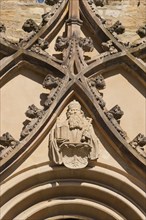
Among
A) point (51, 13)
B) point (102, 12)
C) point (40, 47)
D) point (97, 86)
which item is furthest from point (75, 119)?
point (102, 12)

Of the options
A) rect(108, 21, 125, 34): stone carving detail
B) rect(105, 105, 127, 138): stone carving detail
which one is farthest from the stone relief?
rect(108, 21, 125, 34): stone carving detail

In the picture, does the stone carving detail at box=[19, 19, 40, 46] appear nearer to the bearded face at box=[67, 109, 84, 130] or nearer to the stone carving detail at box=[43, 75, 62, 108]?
the stone carving detail at box=[43, 75, 62, 108]

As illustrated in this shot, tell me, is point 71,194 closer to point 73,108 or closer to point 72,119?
point 72,119

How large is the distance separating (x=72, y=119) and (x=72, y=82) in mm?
488

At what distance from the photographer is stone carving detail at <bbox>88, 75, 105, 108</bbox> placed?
10.2 meters

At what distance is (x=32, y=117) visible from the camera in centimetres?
1015

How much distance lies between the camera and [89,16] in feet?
36.2

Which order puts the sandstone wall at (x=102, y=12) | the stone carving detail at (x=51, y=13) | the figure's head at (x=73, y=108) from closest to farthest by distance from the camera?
the figure's head at (x=73, y=108) < the stone carving detail at (x=51, y=13) < the sandstone wall at (x=102, y=12)

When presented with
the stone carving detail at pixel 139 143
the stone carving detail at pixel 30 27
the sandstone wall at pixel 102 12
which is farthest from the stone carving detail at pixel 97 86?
the sandstone wall at pixel 102 12

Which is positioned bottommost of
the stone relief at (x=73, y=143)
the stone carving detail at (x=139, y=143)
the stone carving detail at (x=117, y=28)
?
the stone carving detail at (x=139, y=143)

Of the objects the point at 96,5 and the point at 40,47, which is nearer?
the point at 40,47

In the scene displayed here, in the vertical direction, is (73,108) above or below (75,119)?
above

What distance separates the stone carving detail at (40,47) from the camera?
1062cm

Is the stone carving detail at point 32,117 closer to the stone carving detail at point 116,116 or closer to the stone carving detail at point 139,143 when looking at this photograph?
the stone carving detail at point 116,116
